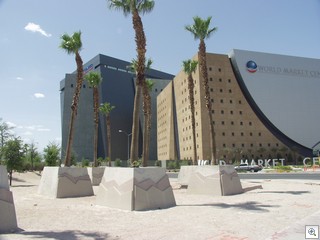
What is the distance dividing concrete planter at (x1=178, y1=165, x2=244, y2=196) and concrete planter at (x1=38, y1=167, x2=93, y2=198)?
6.98 metres

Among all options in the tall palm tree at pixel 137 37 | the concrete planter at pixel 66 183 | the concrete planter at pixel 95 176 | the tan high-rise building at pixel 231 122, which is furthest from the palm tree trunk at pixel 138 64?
the tan high-rise building at pixel 231 122

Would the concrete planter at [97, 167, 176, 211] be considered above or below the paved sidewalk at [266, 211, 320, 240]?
above

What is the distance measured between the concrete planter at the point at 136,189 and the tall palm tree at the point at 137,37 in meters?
1.92

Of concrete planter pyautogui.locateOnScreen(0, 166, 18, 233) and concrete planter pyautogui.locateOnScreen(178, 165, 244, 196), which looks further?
concrete planter pyautogui.locateOnScreen(178, 165, 244, 196)

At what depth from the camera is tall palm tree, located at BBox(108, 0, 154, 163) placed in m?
17.4

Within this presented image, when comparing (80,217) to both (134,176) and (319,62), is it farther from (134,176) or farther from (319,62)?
(319,62)

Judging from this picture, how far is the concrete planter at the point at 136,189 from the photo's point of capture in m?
14.2

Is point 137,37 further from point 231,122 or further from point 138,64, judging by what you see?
point 231,122

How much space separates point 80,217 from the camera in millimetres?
12391

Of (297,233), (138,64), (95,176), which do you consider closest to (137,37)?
(138,64)

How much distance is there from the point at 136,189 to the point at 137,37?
9016 millimetres

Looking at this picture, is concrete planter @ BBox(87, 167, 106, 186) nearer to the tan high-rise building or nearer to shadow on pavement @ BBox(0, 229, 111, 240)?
shadow on pavement @ BBox(0, 229, 111, 240)

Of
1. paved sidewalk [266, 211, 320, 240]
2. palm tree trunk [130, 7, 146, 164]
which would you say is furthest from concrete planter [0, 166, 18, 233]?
palm tree trunk [130, 7, 146, 164]

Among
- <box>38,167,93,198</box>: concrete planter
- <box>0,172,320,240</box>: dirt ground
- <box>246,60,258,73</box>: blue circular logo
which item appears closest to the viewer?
<box>0,172,320,240</box>: dirt ground
